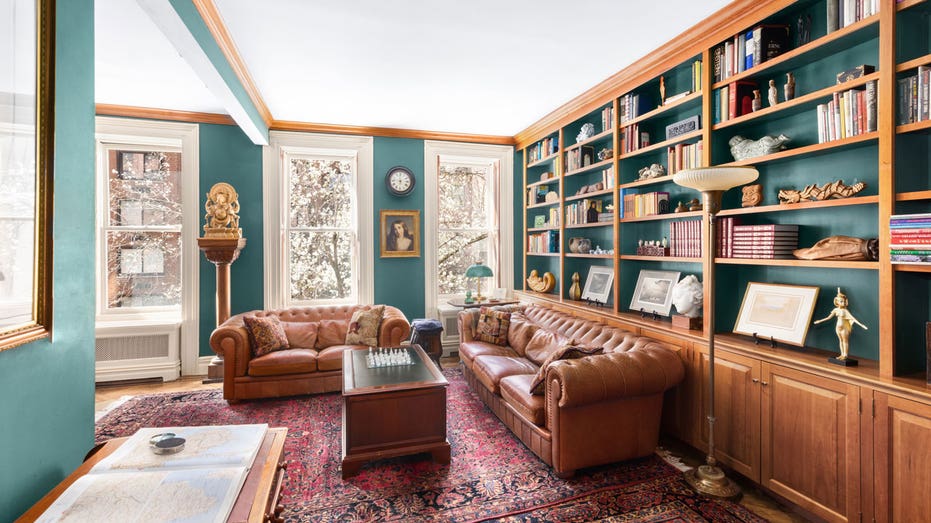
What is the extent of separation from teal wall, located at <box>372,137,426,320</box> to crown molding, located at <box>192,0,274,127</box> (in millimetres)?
1584

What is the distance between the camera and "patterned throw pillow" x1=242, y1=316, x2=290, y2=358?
13.5 feet

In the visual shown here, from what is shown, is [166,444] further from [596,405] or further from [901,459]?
[901,459]

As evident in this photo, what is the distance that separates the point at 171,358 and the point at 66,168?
14.0 ft

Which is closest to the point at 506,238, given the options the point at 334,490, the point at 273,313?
the point at 273,313

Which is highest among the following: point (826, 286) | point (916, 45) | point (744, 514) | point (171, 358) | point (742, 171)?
point (916, 45)

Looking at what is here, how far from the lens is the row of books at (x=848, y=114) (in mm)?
2107

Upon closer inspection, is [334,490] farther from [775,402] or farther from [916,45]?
[916,45]

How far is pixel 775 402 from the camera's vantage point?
2402 mm

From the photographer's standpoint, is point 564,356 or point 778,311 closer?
point 778,311

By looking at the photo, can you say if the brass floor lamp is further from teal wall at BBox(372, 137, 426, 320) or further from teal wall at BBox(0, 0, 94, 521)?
teal wall at BBox(372, 137, 426, 320)

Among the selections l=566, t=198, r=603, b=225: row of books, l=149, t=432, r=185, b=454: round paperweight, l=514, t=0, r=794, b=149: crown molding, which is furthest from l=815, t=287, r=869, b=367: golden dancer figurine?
l=149, t=432, r=185, b=454: round paperweight

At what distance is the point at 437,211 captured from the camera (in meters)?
5.66

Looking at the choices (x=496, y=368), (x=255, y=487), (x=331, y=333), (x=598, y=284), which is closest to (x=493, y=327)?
(x=496, y=368)

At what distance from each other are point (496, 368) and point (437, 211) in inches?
107
